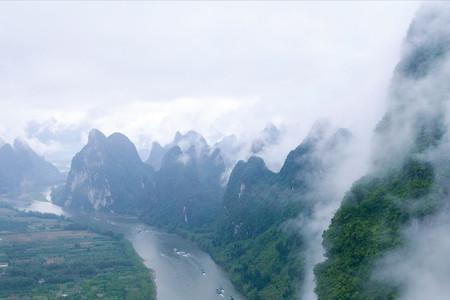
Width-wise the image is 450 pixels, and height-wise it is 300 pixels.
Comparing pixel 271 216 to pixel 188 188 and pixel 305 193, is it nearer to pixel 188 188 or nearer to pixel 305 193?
pixel 305 193

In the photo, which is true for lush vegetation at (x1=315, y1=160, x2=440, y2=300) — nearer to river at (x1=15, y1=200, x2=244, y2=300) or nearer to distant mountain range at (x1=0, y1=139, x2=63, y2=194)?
river at (x1=15, y1=200, x2=244, y2=300)

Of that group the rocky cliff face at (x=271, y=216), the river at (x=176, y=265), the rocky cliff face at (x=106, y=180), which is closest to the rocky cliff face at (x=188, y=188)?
the river at (x=176, y=265)

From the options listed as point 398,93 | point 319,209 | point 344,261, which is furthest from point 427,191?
point 319,209

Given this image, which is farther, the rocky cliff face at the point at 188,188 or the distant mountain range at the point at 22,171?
the distant mountain range at the point at 22,171

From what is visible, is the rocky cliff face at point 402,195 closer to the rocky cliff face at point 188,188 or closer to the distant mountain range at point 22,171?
the rocky cliff face at point 188,188

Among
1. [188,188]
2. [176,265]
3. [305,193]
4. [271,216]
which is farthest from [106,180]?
[305,193]

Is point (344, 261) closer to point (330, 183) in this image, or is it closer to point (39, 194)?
point (330, 183)
